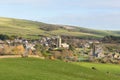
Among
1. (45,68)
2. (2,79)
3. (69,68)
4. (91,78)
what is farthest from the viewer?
(69,68)

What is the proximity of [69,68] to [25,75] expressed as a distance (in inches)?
544

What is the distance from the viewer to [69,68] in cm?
4884

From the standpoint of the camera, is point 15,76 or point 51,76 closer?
point 15,76

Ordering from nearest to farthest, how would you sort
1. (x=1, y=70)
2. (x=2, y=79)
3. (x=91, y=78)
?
(x=2, y=79) → (x=1, y=70) → (x=91, y=78)

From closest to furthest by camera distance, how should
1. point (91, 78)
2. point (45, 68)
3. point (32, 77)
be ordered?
point (32, 77) → point (91, 78) → point (45, 68)

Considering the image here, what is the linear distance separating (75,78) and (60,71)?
5386 millimetres

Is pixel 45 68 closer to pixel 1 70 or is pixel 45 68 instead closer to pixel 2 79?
pixel 1 70

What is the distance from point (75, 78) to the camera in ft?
129

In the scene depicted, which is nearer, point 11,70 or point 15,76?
point 15,76

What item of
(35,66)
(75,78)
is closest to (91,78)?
(75,78)

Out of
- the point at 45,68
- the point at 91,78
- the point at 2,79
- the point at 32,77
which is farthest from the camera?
the point at 45,68

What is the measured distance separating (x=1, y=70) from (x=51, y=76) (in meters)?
4.63

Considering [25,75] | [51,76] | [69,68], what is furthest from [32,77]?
[69,68]

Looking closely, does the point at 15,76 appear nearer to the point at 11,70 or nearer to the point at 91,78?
the point at 11,70
